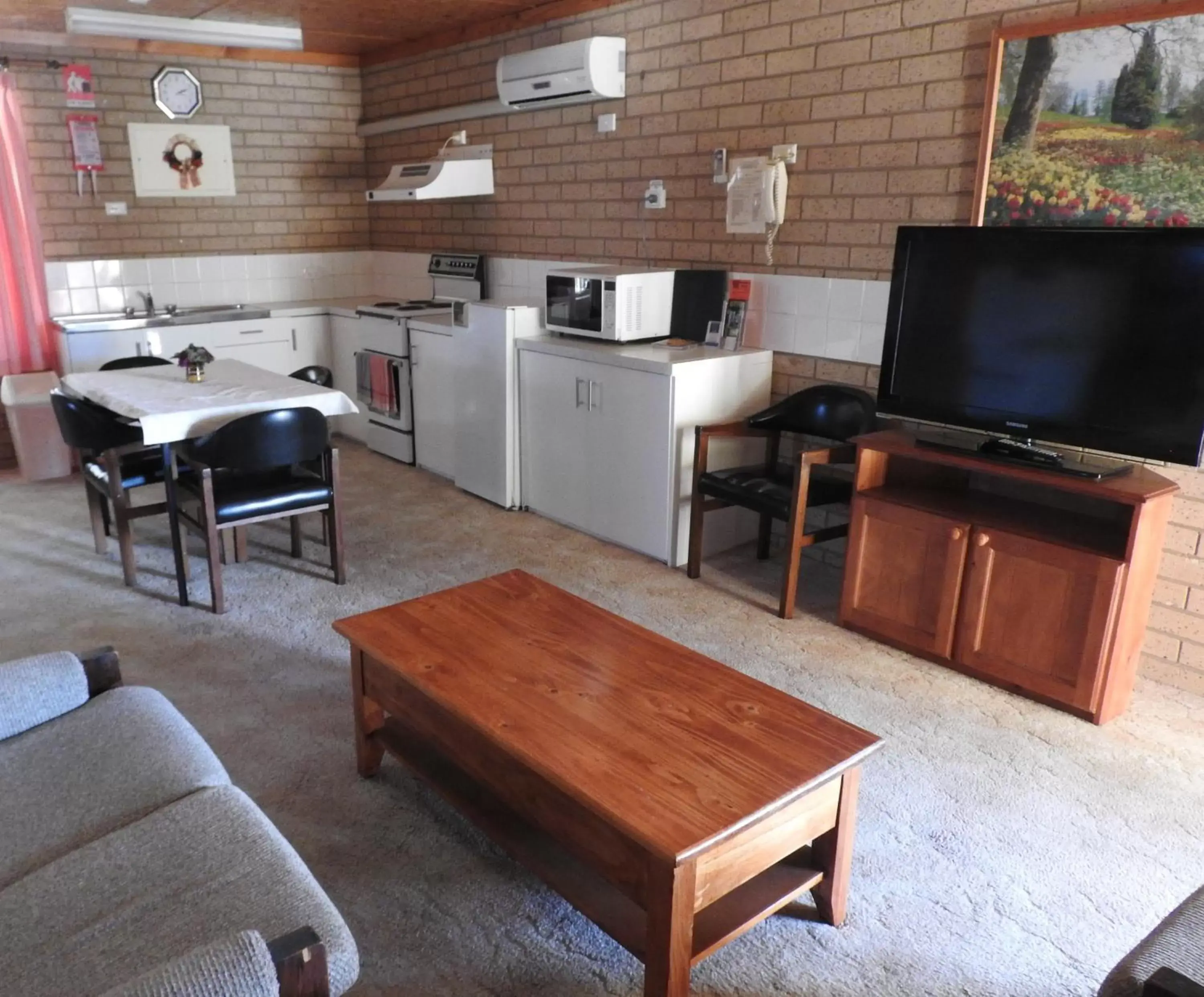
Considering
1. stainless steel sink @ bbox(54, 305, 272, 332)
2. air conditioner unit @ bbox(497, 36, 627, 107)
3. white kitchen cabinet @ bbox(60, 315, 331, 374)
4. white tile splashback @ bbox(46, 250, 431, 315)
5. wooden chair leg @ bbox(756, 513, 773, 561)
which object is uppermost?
air conditioner unit @ bbox(497, 36, 627, 107)

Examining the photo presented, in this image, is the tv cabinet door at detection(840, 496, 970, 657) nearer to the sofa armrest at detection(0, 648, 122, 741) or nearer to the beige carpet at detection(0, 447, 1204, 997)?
the beige carpet at detection(0, 447, 1204, 997)

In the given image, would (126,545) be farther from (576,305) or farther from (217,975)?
(217,975)

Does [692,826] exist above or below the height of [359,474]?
above

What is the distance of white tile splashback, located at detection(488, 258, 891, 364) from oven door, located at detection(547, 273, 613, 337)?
621 millimetres

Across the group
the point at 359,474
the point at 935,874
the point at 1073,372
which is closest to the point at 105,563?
the point at 359,474

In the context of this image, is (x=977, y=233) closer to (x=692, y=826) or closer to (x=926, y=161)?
(x=926, y=161)

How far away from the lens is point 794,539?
3.48m

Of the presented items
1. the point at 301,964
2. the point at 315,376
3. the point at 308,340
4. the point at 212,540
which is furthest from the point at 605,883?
the point at 308,340

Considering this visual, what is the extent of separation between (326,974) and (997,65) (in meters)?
3.27

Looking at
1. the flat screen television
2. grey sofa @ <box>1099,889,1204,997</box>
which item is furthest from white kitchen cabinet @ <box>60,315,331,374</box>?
grey sofa @ <box>1099,889,1204,997</box>

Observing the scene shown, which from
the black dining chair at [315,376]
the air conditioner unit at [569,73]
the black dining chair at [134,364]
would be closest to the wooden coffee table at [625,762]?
the black dining chair at [315,376]

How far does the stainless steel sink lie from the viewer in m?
5.35

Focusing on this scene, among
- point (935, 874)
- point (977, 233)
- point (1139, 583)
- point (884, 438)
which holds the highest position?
point (977, 233)

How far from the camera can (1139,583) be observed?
276 centimetres
